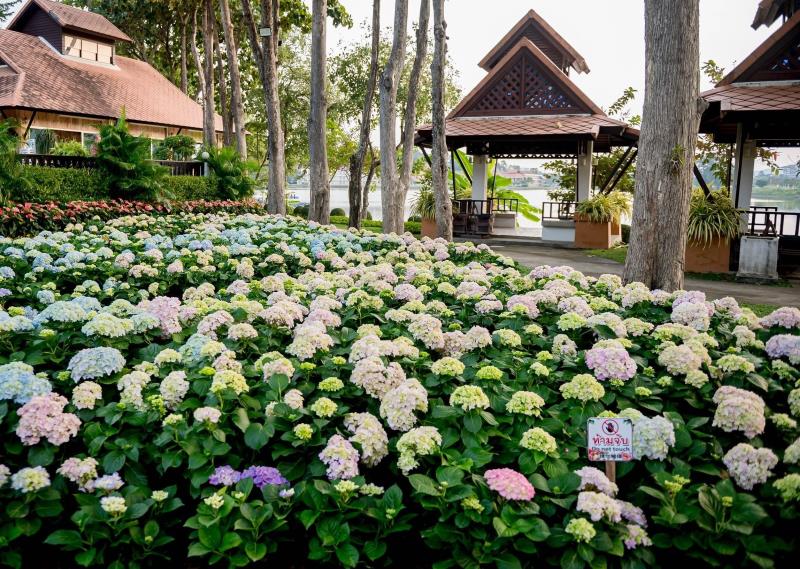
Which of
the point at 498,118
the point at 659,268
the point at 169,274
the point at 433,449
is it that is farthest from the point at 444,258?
the point at 498,118

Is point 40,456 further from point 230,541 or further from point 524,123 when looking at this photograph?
point 524,123

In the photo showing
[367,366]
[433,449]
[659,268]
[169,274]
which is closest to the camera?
[433,449]

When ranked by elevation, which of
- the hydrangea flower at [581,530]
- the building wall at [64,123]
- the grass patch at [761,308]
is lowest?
the grass patch at [761,308]

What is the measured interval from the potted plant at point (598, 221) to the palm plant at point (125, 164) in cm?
1124

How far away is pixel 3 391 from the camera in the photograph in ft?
9.67

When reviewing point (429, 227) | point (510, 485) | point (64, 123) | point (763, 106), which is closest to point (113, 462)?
point (510, 485)

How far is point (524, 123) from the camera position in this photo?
20125 mm

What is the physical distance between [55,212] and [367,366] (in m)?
10.1

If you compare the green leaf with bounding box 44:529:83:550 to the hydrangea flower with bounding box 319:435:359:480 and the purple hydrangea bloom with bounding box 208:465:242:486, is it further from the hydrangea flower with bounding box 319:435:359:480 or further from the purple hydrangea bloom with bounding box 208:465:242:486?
the hydrangea flower with bounding box 319:435:359:480

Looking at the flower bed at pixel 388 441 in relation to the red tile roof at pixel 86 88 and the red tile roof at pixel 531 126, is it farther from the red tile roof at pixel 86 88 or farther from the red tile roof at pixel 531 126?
the red tile roof at pixel 86 88

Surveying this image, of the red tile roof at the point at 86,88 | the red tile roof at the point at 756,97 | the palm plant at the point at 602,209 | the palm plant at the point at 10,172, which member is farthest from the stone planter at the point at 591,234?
the red tile roof at the point at 86,88

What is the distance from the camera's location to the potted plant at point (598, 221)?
1855cm

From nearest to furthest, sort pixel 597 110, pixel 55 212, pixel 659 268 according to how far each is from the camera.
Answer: pixel 659 268, pixel 55 212, pixel 597 110

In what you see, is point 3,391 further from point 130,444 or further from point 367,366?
point 367,366
